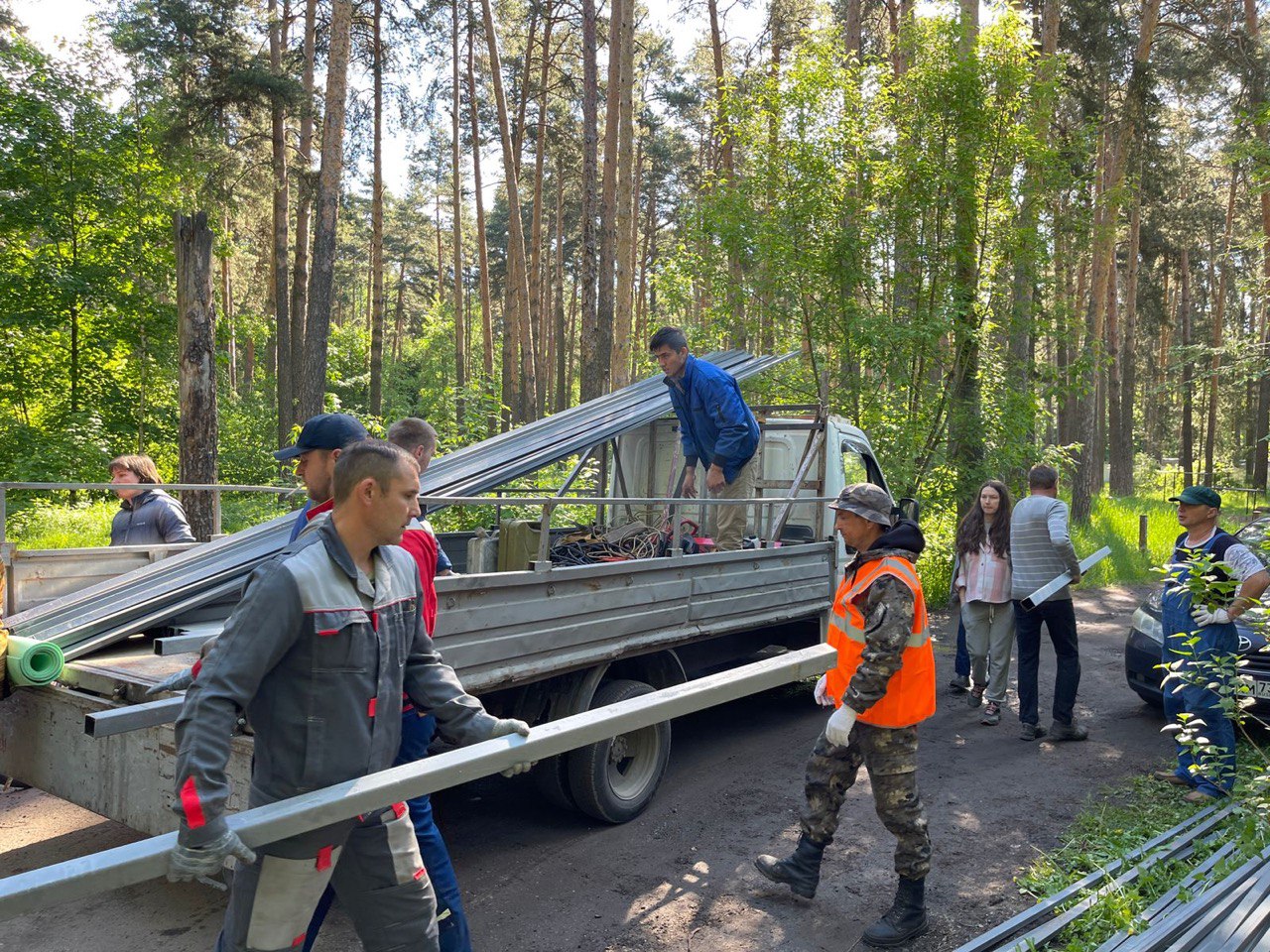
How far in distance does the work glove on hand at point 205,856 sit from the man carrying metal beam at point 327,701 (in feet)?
0.73

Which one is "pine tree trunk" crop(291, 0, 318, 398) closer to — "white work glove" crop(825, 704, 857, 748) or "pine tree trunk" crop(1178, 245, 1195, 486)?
"white work glove" crop(825, 704, 857, 748)

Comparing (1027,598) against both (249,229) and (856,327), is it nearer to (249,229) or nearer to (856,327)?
(856,327)

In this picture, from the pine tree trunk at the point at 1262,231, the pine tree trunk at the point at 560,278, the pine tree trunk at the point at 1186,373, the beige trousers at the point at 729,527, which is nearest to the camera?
the beige trousers at the point at 729,527

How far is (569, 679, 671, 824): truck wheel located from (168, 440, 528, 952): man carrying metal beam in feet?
7.17

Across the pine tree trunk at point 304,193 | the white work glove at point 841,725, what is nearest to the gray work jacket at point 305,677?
the white work glove at point 841,725

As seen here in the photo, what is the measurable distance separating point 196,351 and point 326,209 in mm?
4619

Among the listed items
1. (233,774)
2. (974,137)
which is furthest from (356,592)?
(974,137)

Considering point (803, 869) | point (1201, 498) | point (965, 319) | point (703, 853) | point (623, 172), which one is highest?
point (623, 172)

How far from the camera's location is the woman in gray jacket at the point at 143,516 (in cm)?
613

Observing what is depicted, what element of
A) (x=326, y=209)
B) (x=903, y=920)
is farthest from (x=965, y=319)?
(x=903, y=920)

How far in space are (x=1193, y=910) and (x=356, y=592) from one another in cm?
297

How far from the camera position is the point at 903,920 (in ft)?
12.8

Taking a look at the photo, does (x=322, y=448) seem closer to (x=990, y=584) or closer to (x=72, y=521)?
(x=990, y=584)

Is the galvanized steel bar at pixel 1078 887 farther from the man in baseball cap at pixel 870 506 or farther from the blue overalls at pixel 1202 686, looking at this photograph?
the man in baseball cap at pixel 870 506
